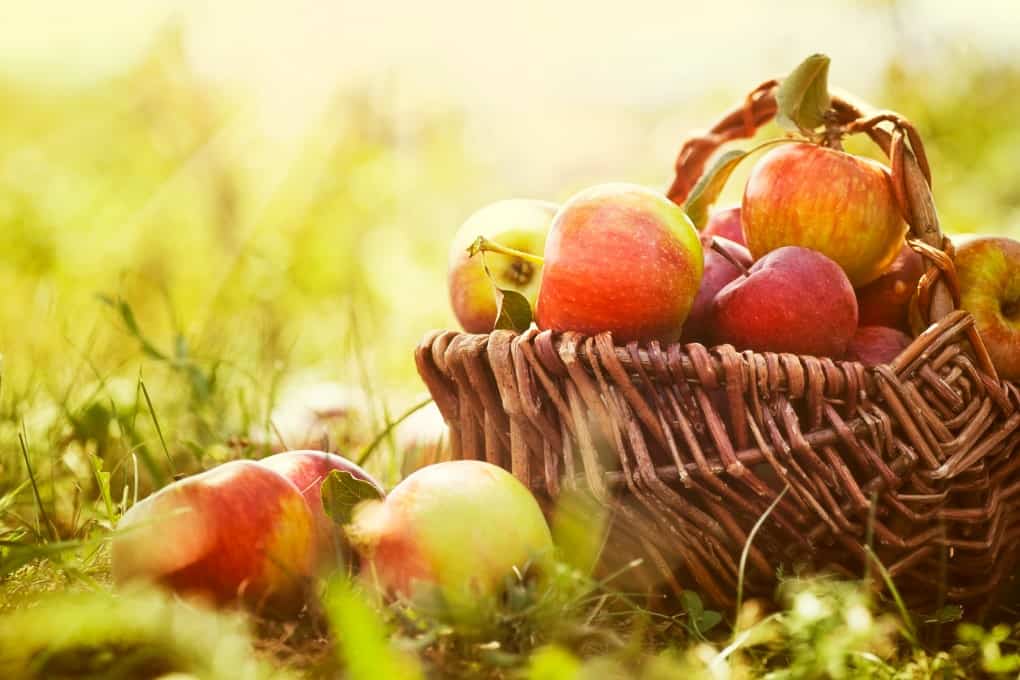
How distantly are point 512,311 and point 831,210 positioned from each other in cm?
55

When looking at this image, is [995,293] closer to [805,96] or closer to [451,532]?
[805,96]

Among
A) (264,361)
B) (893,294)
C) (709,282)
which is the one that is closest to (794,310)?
(709,282)

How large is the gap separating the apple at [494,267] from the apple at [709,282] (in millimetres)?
271

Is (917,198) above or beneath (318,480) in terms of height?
above

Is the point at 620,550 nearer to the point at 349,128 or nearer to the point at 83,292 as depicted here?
the point at 83,292

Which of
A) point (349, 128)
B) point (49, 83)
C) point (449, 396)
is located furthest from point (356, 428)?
point (49, 83)

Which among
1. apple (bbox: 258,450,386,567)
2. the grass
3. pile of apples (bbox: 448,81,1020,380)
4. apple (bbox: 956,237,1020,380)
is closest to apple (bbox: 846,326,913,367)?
pile of apples (bbox: 448,81,1020,380)

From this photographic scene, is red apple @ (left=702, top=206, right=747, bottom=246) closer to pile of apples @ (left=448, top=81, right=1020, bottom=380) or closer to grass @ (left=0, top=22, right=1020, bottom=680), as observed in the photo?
pile of apples @ (left=448, top=81, right=1020, bottom=380)

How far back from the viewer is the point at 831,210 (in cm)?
147

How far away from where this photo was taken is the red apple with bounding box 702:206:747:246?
173cm

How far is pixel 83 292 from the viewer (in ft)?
11.5

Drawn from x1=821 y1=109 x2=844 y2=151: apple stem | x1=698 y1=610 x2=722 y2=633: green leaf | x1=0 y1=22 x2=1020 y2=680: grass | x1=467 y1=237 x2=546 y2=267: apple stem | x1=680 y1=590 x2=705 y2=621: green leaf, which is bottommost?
x1=698 y1=610 x2=722 y2=633: green leaf

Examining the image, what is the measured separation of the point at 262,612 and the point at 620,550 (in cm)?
47

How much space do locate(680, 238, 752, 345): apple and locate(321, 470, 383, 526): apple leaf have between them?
57cm
